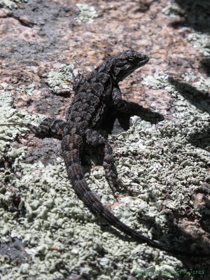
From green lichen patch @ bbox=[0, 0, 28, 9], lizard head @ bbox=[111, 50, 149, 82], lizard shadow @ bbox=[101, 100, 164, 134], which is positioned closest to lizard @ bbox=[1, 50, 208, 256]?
lizard head @ bbox=[111, 50, 149, 82]

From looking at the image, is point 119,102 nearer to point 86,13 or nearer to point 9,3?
point 86,13

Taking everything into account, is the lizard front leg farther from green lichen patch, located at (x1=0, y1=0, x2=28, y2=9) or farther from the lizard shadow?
green lichen patch, located at (x1=0, y1=0, x2=28, y2=9)

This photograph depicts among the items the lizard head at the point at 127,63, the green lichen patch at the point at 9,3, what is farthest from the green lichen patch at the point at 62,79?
the green lichen patch at the point at 9,3

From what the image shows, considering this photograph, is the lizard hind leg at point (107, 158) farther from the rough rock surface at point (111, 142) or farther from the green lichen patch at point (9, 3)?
the green lichen patch at point (9, 3)

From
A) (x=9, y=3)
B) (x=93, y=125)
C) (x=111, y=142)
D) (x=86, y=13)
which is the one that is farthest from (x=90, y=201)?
(x=9, y=3)

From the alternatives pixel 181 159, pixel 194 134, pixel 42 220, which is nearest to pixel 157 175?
pixel 181 159

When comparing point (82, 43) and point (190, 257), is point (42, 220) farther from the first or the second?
point (82, 43)

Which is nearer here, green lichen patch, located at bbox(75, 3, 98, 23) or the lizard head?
the lizard head

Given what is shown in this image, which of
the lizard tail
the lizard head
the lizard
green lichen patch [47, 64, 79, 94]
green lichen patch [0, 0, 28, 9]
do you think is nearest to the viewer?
the lizard tail
